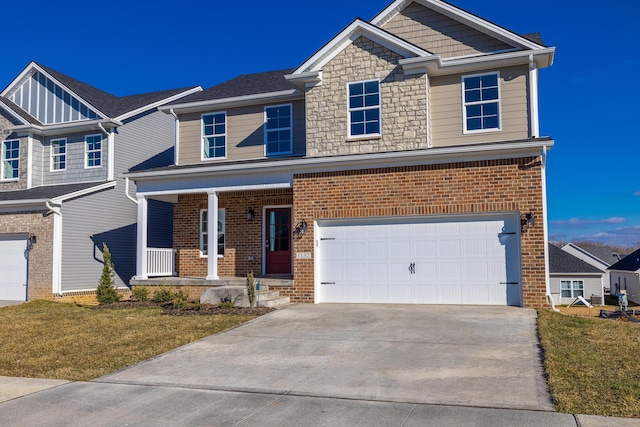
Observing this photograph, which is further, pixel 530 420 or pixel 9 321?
pixel 9 321

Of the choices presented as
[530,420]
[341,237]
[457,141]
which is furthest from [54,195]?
[530,420]

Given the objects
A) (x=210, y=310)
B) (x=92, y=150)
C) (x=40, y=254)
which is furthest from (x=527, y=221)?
(x=92, y=150)

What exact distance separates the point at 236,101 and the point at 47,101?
9.35 m

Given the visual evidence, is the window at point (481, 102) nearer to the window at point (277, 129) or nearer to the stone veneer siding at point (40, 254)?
the window at point (277, 129)

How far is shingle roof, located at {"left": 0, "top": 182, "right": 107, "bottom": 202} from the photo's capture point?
62.4 feet

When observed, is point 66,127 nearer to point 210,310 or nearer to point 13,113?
point 13,113

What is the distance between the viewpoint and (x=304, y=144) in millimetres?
16938

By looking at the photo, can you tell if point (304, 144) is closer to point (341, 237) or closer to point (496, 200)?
point (341, 237)

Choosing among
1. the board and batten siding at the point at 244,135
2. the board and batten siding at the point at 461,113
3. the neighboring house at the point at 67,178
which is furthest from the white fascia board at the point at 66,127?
the board and batten siding at the point at 461,113

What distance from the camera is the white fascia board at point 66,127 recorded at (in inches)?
811

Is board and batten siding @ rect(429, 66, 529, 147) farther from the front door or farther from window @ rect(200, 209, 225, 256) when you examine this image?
window @ rect(200, 209, 225, 256)

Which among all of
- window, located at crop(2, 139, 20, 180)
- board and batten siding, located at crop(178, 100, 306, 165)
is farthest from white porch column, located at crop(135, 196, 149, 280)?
window, located at crop(2, 139, 20, 180)

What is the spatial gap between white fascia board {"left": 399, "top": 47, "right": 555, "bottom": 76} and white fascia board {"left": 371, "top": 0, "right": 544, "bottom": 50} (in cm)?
33

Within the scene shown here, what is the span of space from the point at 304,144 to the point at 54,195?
881 cm
